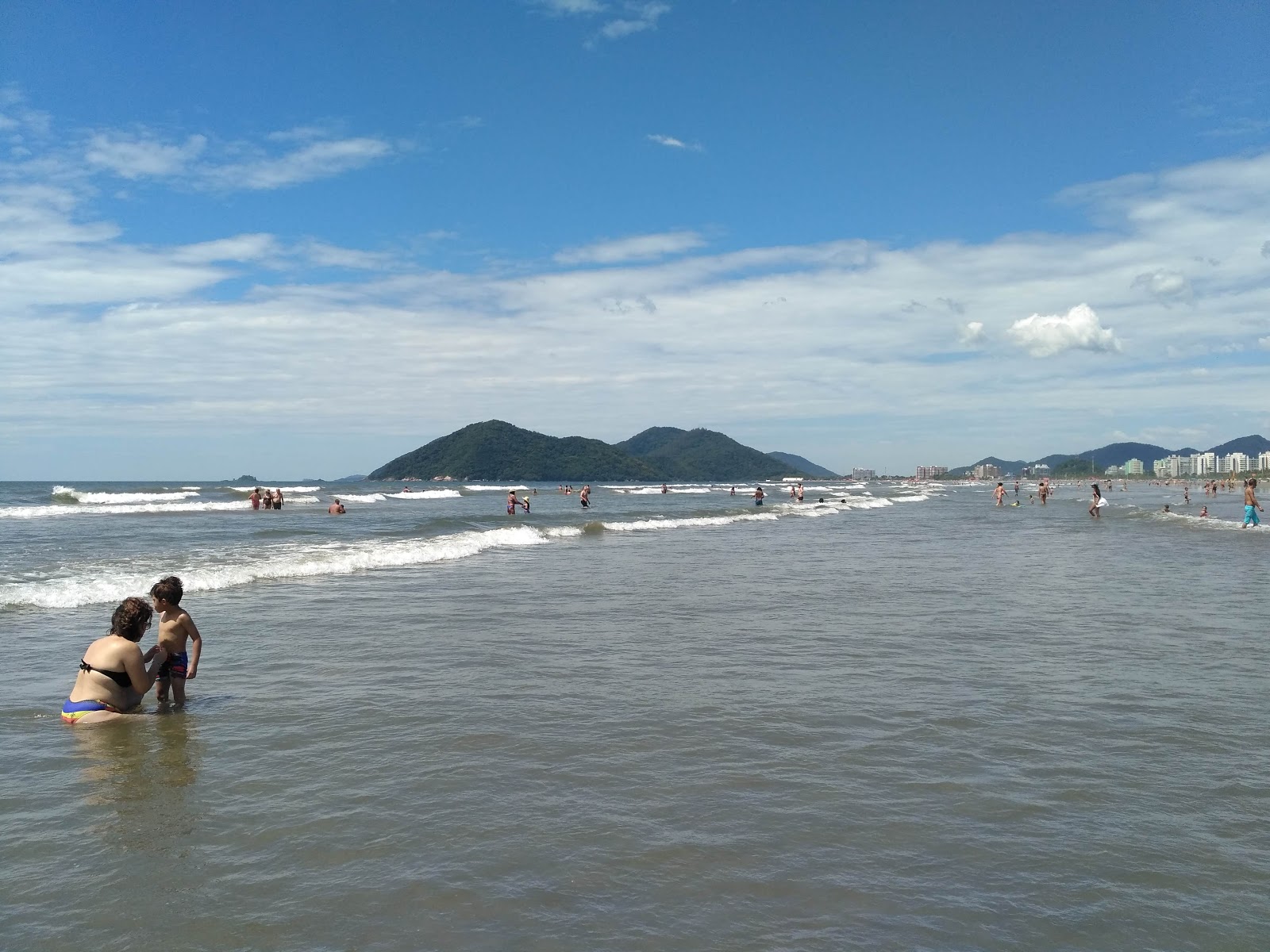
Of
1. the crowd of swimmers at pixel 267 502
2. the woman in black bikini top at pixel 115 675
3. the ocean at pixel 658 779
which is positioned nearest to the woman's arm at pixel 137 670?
the woman in black bikini top at pixel 115 675

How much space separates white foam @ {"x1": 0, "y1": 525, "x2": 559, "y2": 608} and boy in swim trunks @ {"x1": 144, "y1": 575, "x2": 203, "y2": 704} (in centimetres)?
835

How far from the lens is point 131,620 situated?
8484mm

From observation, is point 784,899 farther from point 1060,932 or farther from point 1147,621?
point 1147,621

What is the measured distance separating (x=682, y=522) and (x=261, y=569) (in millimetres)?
26242

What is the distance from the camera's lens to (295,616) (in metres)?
14.2

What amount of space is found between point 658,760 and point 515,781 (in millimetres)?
1161

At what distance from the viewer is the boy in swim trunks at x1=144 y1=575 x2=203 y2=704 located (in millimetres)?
8828

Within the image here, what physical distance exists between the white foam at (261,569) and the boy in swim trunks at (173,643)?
835 cm

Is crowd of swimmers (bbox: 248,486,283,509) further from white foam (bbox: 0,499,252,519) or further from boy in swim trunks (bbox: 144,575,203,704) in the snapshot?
boy in swim trunks (bbox: 144,575,203,704)

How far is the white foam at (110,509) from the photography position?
52031 mm

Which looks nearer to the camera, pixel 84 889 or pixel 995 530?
pixel 84 889

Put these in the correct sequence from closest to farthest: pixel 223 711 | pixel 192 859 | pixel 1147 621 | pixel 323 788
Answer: pixel 192 859 < pixel 323 788 < pixel 223 711 < pixel 1147 621

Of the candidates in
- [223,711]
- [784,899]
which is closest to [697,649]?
[223,711]

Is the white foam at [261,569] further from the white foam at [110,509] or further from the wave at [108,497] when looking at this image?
the wave at [108,497]
